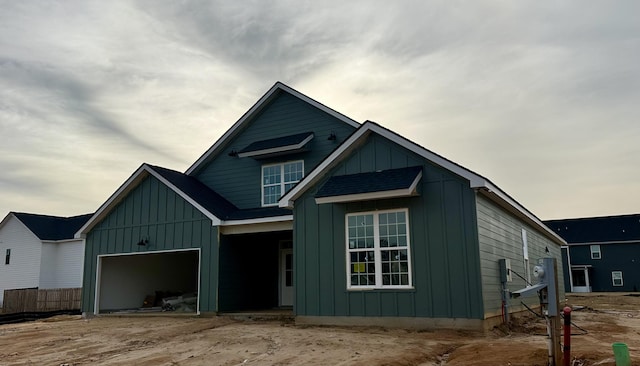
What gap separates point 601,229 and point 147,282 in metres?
39.3

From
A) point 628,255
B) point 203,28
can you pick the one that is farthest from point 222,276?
point 628,255

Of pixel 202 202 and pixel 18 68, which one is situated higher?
pixel 18 68

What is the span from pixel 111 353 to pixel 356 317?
535 cm

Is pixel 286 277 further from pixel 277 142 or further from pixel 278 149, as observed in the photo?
pixel 277 142

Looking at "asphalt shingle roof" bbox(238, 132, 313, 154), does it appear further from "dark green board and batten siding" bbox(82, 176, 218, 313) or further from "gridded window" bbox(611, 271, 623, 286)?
"gridded window" bbox(611, 271, 623, 286)

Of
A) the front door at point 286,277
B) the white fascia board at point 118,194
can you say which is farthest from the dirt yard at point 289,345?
the white fascia board at point 118,194

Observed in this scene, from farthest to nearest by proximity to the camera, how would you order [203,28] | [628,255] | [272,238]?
[628,255], [272,238], [203,28]

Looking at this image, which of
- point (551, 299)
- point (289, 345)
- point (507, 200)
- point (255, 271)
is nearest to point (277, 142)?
point (255, 271)

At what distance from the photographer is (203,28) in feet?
47.1

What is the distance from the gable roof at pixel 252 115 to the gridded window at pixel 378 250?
5.57 meters

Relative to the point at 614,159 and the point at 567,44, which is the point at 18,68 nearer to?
the point at 567,44

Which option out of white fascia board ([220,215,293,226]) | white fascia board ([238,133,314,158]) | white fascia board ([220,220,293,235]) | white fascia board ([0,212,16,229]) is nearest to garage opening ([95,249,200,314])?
white fascia board ([220,220,293,235])

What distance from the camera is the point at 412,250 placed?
1223cm

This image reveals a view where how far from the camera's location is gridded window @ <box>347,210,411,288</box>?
1237 cm
